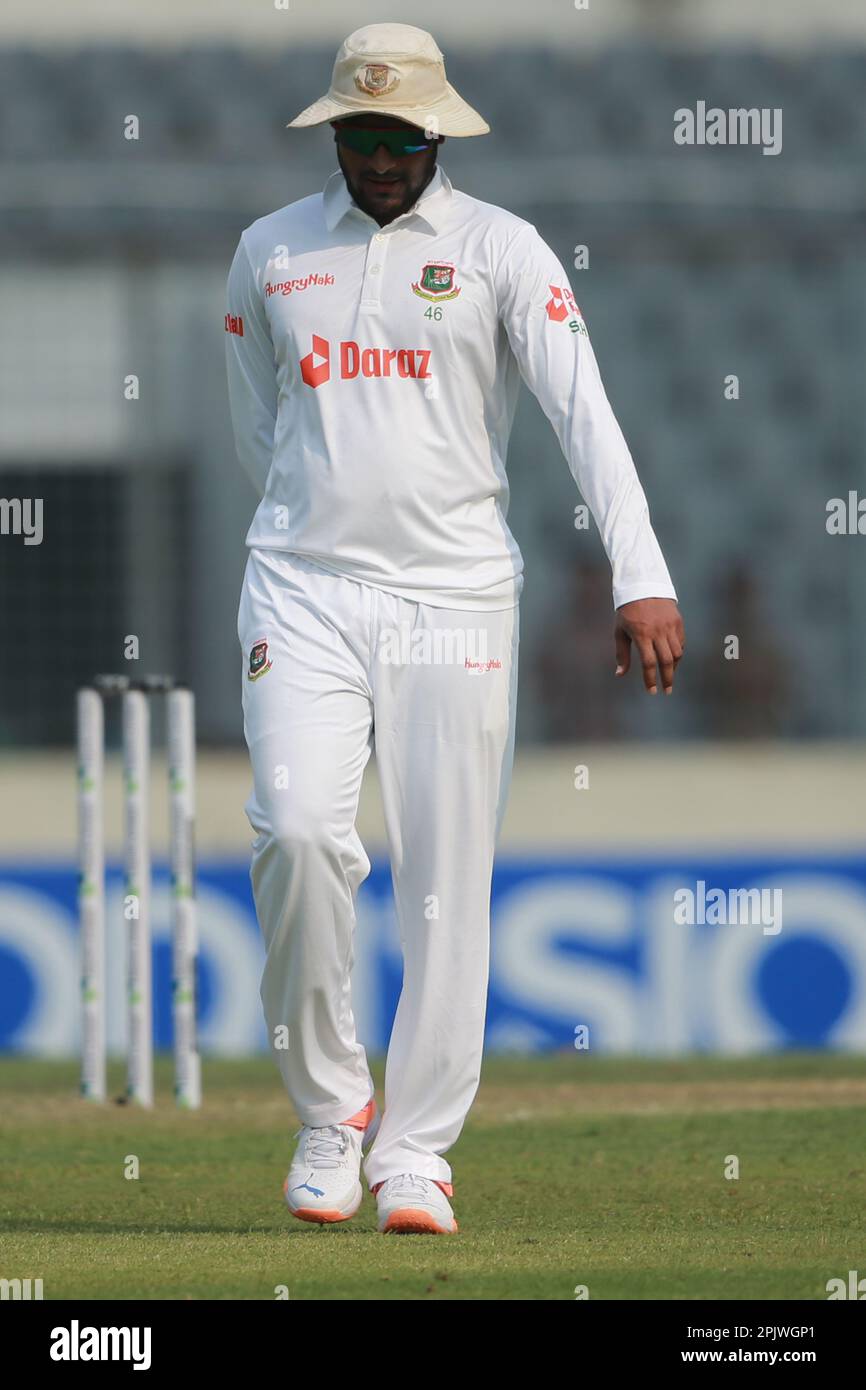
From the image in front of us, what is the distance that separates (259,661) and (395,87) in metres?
1.17

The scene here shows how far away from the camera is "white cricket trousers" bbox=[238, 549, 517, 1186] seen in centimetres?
514

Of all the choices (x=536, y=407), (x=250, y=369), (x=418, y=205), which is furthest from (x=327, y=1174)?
(x=536, y=407)

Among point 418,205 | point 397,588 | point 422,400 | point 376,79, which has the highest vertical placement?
point 376,79

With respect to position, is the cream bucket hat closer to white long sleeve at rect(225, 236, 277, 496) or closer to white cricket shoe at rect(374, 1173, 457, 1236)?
white long sleeve at rect(225, 236, 277, 496)

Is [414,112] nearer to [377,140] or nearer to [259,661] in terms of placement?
[377,140]

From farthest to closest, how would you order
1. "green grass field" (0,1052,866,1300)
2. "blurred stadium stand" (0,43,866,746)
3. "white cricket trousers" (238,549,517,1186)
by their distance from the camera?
"blurred stadium stand" (0,43,866,746) → "white cricket trousers" (238,549,517,1186) → "green grass field" (0,1052,866,1300)

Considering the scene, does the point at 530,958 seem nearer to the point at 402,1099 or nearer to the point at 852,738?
the point at 852,738

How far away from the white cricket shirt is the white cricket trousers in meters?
0.10

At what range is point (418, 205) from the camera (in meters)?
5.36

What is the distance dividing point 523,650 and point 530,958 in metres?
2.42

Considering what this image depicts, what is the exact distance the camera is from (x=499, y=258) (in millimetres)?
5273

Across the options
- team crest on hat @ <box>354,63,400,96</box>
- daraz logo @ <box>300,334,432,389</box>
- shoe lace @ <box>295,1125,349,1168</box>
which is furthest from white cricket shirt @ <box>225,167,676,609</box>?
shoe lace @ <box>295,1125,349,1168</box>

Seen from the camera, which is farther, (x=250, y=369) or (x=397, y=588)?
(x=250, y=369)

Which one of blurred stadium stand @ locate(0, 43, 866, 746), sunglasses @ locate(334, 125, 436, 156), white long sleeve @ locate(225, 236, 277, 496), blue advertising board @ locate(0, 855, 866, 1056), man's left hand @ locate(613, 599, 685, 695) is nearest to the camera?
man's left hand @ locate(613, 599, 685, 695)
